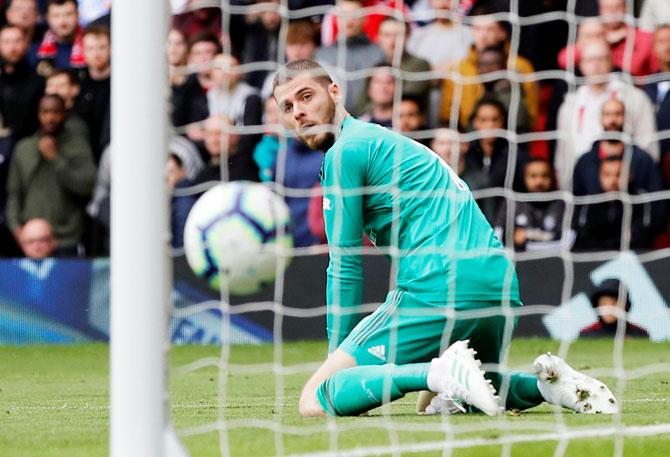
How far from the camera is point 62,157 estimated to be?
32.4 ft

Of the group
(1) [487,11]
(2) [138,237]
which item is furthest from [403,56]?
(2) [138,237]

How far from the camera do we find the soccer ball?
291 inches

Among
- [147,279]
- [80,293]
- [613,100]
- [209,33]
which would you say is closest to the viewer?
[147,279]

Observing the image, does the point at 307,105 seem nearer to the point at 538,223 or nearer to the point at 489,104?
the point at 489,104

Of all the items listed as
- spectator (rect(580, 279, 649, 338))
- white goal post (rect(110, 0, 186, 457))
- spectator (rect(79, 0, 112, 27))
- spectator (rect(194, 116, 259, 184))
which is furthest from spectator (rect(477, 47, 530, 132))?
white goal post (rect(110, 0, 186, 457))

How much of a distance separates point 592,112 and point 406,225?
3.03m

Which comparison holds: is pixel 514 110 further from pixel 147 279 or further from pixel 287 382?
pixel 147 279

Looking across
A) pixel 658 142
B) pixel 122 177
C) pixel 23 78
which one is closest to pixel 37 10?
pixel 23 78

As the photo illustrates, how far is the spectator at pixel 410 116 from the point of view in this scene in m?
8.89

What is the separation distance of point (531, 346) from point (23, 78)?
12.7 ft

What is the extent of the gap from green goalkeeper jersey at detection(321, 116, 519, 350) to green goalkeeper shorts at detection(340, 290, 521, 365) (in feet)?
0.13

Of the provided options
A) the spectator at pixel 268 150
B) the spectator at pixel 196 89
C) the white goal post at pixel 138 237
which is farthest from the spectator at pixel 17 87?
the white goal post at pixel 138 237

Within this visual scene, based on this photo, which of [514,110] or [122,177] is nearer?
[122,177]

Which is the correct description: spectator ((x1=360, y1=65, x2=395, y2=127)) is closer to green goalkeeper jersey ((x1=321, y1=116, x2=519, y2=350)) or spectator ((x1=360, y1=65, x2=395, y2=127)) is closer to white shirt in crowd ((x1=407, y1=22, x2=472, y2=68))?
white shirt in crowd ((x1=407, y1=22, x2=472, y2=68))
